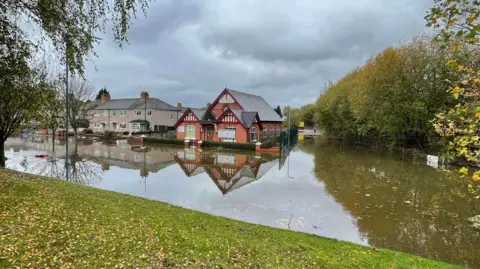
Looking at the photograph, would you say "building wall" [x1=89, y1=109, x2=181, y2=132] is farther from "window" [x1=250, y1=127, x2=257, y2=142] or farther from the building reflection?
the building reflection

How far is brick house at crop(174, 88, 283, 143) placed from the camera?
113 feet

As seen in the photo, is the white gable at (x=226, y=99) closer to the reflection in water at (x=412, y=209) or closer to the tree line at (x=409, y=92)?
the tree line at (x=409, y=92)

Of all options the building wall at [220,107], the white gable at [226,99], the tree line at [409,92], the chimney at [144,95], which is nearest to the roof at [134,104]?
the chimney at [144,95]

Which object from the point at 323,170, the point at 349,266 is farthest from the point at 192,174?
the point at 349,266

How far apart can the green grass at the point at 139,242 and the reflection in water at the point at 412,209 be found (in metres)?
1.98

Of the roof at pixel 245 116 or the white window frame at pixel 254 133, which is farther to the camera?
the white window frame at pixel 254 133

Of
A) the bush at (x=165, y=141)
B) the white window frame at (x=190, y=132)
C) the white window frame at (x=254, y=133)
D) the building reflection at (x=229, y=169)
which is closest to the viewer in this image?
the building reflection at (x=229, y=169)

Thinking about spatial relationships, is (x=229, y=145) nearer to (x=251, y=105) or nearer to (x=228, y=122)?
(x=228, y=122)

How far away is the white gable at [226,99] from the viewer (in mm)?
39250

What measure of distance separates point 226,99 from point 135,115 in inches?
914

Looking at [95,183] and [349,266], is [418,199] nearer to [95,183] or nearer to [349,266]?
[349,266]

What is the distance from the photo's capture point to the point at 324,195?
1295 cm

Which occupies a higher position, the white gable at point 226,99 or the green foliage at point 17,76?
the white gable at point 226,99

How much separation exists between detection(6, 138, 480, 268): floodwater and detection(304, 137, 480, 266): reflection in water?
3 cm
